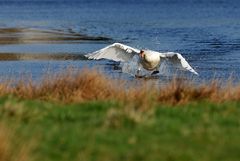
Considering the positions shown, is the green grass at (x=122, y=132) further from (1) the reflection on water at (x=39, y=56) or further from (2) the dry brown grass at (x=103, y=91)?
(1) the reflection on water at (x=39, y=56)

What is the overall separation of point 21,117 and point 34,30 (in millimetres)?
38452

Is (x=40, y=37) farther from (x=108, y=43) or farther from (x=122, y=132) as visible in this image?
(x=122, y=132)

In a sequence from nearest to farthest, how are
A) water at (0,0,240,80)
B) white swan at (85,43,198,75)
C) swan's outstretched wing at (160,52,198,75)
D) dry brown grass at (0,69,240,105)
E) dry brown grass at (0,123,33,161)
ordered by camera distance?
dry brown grass at (0,123,33,161), dry brown grass at (0,69,240,105), swan's outstretched wing at (160,52,198,75), white swan at (85,43,198,75), water at (0,0,240,80)

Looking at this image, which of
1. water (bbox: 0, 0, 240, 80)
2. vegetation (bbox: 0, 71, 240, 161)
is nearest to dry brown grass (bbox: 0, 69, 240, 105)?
vegetation (bbox: 0, 71, 240, 161)

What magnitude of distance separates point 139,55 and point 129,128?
49.0ft

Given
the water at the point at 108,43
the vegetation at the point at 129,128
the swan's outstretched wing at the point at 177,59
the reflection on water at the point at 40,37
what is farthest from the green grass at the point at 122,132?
the reflection on water at the point at 40,37

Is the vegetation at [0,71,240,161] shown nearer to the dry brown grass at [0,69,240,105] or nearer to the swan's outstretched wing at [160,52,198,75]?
the dry brown grass at [0,69,240,105]

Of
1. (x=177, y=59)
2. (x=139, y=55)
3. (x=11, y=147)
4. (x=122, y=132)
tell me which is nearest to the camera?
(x=11, y=147)

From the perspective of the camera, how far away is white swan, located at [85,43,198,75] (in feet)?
66.9

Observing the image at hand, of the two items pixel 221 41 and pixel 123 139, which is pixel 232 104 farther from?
pixel 221 41

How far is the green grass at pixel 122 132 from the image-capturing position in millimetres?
7605

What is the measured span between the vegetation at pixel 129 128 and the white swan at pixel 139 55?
26.7 ft

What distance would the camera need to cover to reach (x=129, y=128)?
28.6 feet

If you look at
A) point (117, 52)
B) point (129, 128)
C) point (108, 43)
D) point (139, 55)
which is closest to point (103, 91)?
point (129, 128)
